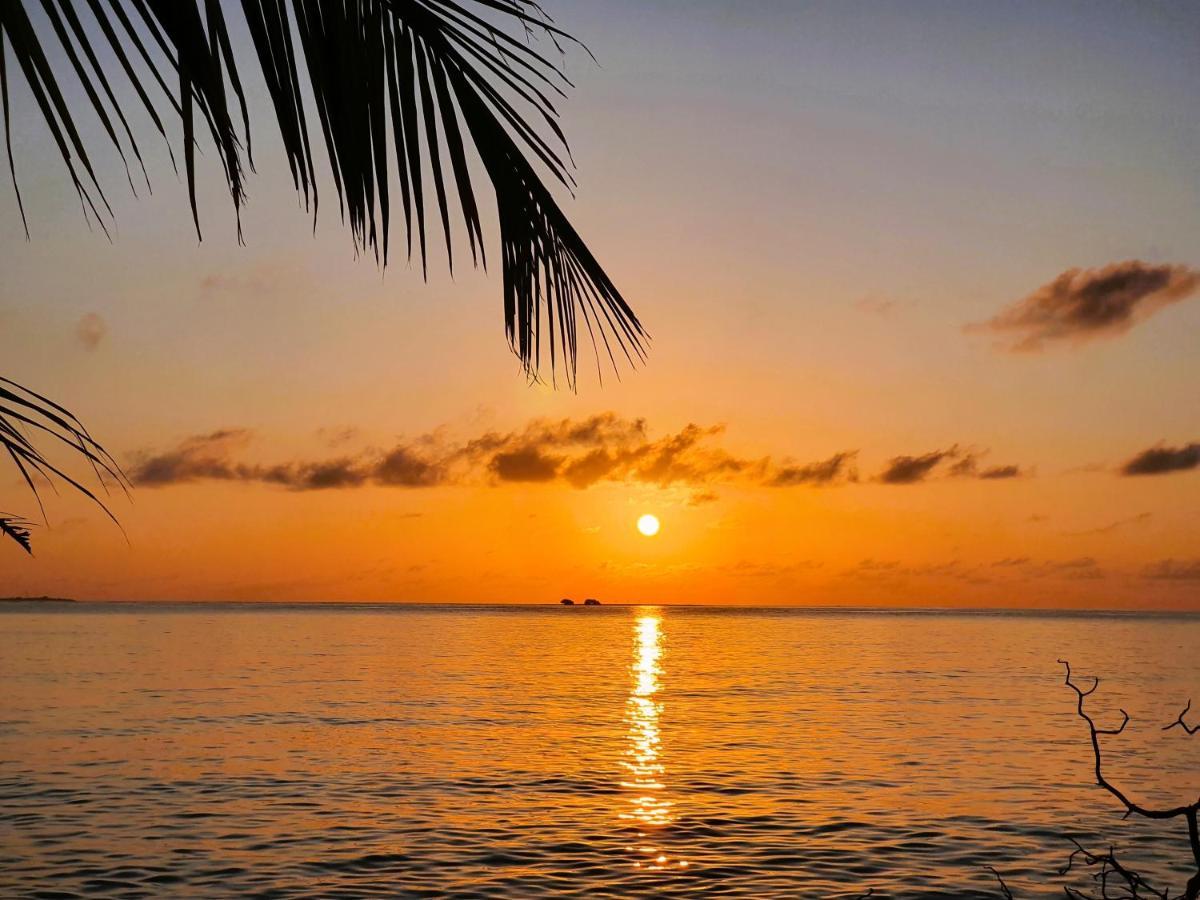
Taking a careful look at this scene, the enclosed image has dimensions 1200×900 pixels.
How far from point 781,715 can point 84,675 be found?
96.2 feet

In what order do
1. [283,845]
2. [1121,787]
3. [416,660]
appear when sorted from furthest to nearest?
[416,660], [1121,787], [283,845]

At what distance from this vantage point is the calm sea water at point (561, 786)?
1487 centimetres

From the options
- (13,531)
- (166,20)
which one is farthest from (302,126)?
(13,531)

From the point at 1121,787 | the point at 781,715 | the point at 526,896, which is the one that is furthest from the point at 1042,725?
the point at 526,896

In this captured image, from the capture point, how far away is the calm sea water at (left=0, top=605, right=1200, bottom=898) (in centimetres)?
1487

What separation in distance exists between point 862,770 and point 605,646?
62860 millimetres

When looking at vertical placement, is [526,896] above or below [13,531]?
below

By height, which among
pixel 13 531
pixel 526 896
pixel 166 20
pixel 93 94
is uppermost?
pixel 166 20

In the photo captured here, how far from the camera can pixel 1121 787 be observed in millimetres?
22797

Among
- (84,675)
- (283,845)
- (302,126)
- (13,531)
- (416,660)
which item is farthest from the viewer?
(416,660)

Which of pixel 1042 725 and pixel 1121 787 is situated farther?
pixel 1042 725

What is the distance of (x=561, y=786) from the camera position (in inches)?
845

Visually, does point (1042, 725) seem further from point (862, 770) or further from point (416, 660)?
point (416, 660)

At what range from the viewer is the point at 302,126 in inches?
73.0
